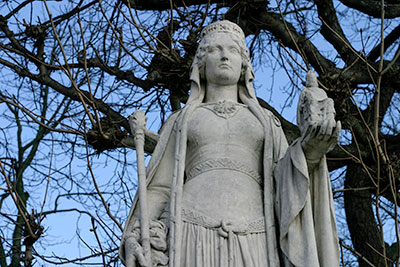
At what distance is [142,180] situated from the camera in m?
8.48

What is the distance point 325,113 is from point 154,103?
7.52 meters

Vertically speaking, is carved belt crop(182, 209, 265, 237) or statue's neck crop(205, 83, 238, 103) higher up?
statue's neck crop(205, 83, 238, 103)

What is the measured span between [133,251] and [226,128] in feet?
4.40

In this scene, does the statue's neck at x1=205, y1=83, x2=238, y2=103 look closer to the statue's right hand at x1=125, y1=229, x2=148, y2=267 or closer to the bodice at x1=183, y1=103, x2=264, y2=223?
the bodice at x1=183, y1=103, x2=264, y2=223

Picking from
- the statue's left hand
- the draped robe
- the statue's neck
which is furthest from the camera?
the statue's neck

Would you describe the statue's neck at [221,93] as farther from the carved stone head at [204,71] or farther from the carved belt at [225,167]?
the carved belt at [225,167]

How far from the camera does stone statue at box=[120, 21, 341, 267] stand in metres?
8.05

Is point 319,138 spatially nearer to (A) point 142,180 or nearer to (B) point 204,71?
(A) point 142,180

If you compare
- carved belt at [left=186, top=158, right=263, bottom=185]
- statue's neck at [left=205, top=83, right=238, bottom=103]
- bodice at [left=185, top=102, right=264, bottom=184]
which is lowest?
carved belt at [left=186, top=158, right=263, bottom=185]

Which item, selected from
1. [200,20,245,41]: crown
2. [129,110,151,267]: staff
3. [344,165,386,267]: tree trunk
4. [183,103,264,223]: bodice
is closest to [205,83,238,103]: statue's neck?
[183,103,264,223]: bodice

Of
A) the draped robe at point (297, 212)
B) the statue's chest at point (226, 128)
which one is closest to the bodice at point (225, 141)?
the statue's chest at point (226, 128)

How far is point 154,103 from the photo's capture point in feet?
49.8

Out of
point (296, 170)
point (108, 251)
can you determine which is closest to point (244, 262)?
point (296, 170)

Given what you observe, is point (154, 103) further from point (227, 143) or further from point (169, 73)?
point (227, 143)
